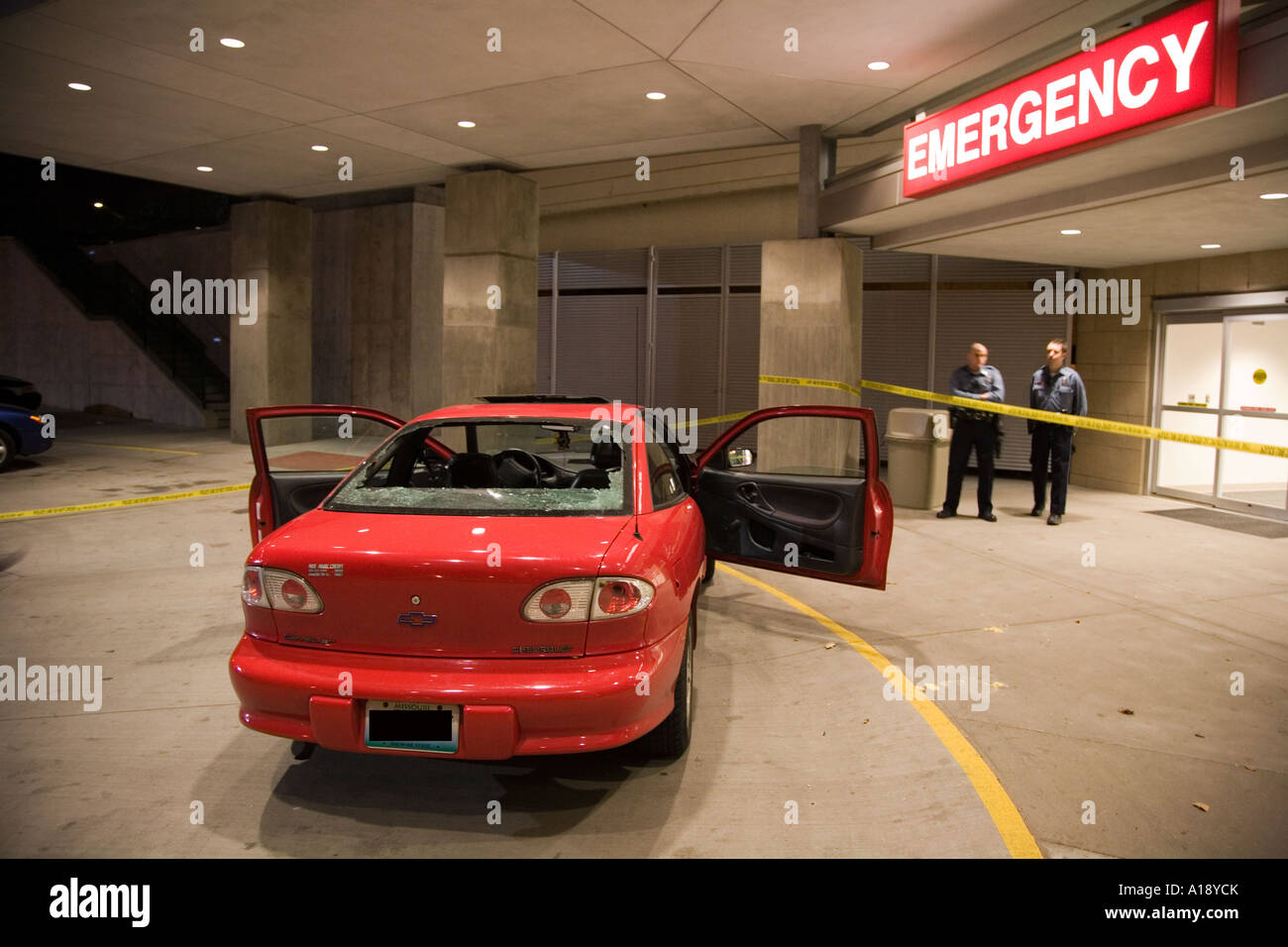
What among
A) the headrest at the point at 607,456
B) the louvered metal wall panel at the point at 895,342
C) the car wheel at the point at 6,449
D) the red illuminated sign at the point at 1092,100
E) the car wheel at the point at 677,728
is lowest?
the car wheel at the point at 677,728

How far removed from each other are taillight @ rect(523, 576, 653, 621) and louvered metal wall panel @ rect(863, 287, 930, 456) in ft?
37.8

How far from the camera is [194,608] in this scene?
223 inches

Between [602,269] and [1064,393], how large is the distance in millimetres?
9635

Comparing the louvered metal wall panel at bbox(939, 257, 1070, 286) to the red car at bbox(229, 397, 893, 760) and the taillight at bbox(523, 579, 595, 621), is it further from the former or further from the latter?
the taillight at bbox(523, 579, 595, 621)

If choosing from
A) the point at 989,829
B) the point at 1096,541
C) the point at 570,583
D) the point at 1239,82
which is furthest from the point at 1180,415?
the point at 570,583

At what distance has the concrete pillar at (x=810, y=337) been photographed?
1020 centimetres

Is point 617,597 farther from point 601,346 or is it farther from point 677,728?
point 601,346

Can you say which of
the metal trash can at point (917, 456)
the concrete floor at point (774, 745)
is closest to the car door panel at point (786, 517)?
the concrete floor at point (774, 745)

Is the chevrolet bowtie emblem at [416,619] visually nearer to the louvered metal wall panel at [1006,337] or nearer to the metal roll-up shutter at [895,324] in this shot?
the metal roll-up shutter at [895,324]

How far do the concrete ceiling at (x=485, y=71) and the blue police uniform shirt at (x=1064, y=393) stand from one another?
310cm

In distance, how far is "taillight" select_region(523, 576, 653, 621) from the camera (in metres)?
2.92

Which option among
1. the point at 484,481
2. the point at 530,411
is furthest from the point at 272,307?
the point at 484,481
